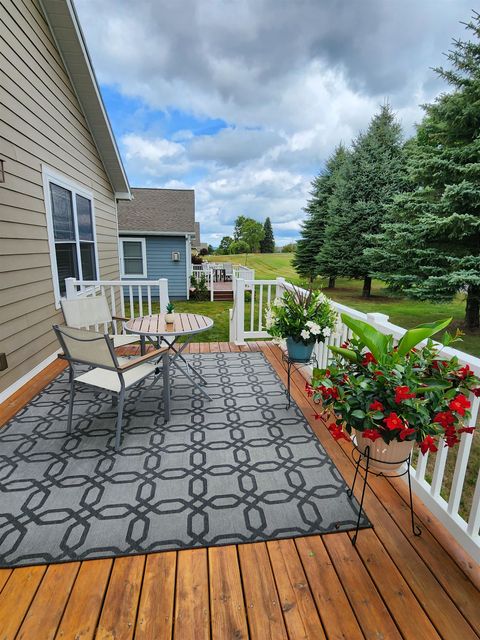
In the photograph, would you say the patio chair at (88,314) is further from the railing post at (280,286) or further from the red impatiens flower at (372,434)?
the red impatiens flower at (372,434)

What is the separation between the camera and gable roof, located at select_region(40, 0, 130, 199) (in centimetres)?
400

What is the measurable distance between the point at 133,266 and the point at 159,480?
9.75 m

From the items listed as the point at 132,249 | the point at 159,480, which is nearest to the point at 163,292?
the point at 159,480

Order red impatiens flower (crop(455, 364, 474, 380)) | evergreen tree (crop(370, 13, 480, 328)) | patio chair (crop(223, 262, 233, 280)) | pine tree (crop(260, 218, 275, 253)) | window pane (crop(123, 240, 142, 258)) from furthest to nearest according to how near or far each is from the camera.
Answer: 1. pine tree (crop(260, 218, 275, 253))
2. patio chair (crop(223, 262, 233, 280))
3. window pane (crop(123, 240, 142, 258))
4. evergreen tree (crop(370, 13, 480, 328))
5. red impatiens flower (crop(455, 364, 474, 380))

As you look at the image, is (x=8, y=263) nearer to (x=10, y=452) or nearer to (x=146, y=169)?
(x=10, y=452)

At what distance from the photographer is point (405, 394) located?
1217mm

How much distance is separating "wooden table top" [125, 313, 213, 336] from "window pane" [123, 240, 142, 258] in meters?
8.00

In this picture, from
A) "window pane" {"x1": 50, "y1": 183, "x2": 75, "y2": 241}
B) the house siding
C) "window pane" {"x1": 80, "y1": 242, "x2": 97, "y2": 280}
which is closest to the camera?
"window pane" {"x1": 50, "y1": 183, "x2": 75, "y2": 241}

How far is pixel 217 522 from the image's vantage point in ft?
5.55

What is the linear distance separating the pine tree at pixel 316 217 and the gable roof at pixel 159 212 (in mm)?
5108

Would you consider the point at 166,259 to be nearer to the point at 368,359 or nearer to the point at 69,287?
the point at 69,287

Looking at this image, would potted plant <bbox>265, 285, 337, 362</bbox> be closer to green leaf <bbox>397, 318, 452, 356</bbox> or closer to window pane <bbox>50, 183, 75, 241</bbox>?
green leaf <bbox>397, 318, 452, 356</bbox>

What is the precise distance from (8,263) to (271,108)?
25.5ft

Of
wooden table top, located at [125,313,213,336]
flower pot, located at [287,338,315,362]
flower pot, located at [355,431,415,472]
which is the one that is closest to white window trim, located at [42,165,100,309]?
wooden table top, located at [125,313,213,336]
